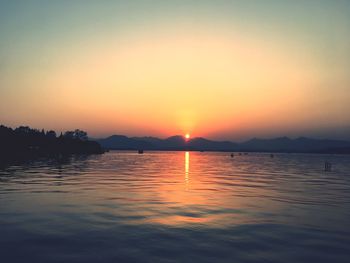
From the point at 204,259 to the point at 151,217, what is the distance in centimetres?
856

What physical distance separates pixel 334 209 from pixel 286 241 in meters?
12.2

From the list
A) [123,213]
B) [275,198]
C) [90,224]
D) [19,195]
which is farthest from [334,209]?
[19,195]

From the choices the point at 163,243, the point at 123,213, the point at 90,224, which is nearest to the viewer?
the point at 163,243

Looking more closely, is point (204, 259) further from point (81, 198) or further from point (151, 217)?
point (81, 198)

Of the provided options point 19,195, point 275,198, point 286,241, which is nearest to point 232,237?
point 286,241

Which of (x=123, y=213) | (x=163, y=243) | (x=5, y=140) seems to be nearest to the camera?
(x=163, y=243)

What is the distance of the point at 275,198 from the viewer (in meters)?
31.6

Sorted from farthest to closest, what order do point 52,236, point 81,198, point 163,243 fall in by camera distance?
point 81,198
point 52,236
point 163,243

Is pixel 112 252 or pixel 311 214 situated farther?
pixel 311 214

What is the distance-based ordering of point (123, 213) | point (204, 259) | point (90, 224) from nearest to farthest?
point (204, 259) < point (90, 224) < point (123, 213)

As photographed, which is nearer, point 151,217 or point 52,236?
point 52,236

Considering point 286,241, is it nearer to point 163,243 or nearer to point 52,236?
point 163,243

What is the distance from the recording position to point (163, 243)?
1552 centimetres

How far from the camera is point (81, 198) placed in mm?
29438
